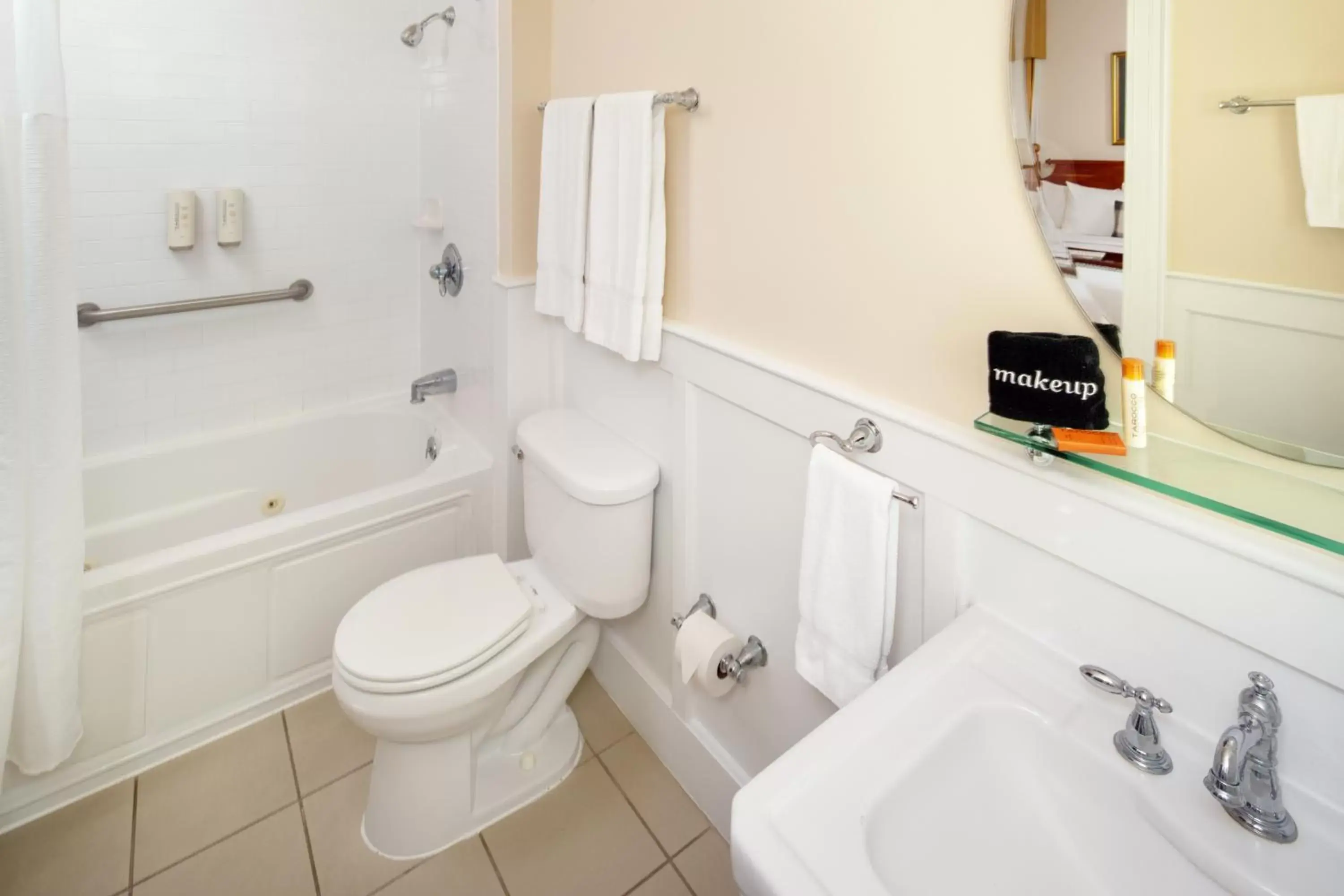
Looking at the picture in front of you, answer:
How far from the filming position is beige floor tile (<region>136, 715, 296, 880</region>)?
1.61 m

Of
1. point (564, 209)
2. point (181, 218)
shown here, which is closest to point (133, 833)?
point (181, 218)

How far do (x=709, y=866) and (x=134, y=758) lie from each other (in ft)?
4.40

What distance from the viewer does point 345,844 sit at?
1626 millimetres

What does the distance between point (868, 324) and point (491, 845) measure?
134cm

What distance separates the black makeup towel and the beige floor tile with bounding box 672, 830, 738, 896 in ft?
3.79

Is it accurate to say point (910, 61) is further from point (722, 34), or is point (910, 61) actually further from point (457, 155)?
point (457, 155)

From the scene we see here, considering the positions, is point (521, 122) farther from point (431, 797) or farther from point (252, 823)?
point (252, 823)

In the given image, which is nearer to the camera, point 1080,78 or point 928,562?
point 1080,78

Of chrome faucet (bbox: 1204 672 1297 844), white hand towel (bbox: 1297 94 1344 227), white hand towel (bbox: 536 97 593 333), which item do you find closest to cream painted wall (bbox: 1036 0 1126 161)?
white hand towel (bbox: 1297 94 1344 227)

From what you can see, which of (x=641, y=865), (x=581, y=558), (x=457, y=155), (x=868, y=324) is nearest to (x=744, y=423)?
(x=868, y=324)

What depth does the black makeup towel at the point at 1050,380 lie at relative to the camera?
2.74 ft

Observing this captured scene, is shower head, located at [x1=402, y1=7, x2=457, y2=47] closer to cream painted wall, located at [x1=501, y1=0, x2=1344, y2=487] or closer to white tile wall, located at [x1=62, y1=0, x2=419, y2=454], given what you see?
white tile wall, located at [x1=62, y1=0, x2=419, y2=454]

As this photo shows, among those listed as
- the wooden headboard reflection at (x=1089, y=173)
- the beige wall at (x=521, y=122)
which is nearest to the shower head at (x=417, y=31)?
the beige wall at (x=521, y=122)

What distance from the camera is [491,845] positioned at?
5.39 feet
